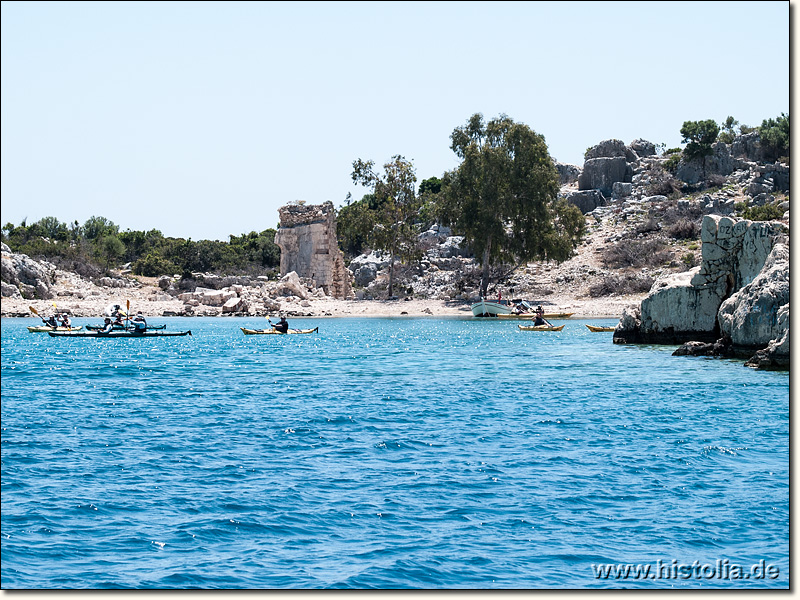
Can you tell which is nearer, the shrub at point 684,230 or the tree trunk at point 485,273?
the tree trunk at point 485,273

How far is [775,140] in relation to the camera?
3334 inches

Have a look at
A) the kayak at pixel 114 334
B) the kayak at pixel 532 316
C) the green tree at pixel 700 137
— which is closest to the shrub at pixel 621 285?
the kayak at pixel 532 316

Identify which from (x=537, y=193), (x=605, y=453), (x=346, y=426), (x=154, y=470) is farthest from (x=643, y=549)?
(x=537, y=193)

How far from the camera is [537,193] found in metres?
63.6

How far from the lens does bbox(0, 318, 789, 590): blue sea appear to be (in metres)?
9.32

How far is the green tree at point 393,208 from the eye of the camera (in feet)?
226

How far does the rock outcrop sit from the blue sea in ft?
8.07

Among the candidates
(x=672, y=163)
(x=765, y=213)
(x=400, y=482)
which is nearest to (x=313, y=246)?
(x=765, y=213)

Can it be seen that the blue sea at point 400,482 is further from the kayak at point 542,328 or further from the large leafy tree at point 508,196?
the large leafy tree at point 508,196

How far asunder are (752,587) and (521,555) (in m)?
2.31

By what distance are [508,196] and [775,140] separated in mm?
35735

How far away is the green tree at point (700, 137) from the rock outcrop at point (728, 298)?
54.4 m

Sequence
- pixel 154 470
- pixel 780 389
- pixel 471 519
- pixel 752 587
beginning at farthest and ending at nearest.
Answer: pixel 780 389 < pixel 154 470 < pixel 471 519 < pixel 752 587

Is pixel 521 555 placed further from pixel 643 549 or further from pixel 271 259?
pixel 271 259
